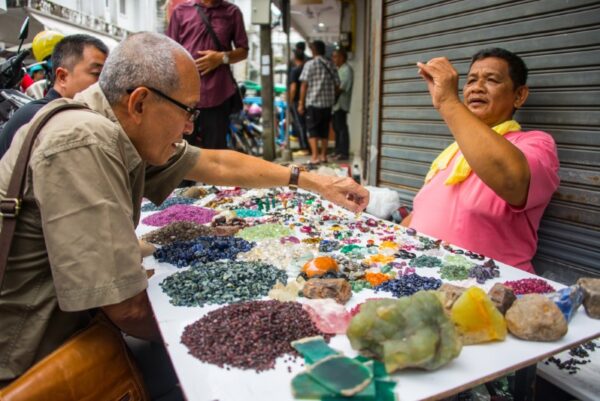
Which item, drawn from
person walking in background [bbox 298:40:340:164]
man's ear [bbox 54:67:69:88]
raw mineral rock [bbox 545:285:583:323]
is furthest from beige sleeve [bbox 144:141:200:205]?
person walking in background [bbox 298:40:340:164]

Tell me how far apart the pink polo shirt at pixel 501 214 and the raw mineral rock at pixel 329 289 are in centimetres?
118

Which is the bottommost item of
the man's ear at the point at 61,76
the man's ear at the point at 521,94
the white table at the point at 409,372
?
the white table at the point at 409,372

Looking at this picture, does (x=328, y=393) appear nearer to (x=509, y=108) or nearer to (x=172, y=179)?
(x=172, y=179)

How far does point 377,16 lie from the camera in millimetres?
4516

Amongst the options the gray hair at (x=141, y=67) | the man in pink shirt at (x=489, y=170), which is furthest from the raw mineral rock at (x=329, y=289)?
the man in pink shirt at (x=489, y=170)

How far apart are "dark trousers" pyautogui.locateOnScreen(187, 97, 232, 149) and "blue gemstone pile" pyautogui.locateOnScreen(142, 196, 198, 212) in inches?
64.5

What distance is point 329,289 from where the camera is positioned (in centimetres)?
159

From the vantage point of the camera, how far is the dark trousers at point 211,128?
4.87 metres

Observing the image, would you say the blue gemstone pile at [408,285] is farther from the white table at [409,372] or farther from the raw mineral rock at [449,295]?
the white table at [409,372]

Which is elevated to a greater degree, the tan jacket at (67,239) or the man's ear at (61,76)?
the man's ear at (61,76)

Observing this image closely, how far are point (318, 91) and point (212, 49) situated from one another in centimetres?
449

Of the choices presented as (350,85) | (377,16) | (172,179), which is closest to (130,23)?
(350,85)

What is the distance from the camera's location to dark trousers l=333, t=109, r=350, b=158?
10359 millimetres

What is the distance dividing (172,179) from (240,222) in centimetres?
46
